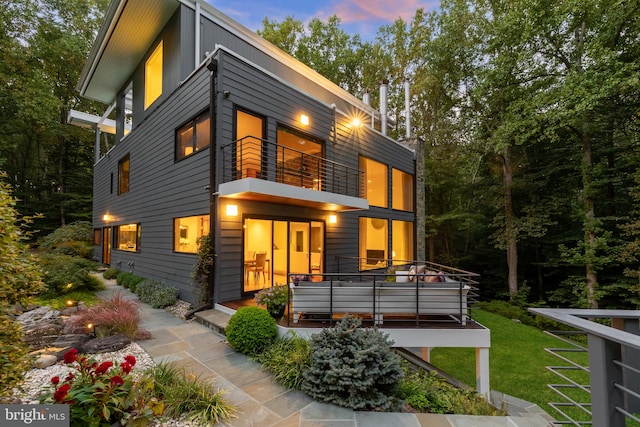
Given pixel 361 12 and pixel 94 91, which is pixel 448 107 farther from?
pixel 94 91

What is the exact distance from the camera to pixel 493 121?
14383 mm

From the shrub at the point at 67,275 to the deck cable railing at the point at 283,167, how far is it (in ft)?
16.8

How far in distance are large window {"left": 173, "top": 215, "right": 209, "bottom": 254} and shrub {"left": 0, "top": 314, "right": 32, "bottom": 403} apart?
4.59 meters

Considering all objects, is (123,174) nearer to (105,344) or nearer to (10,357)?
(105,344)

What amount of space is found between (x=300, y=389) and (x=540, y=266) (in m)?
16.8

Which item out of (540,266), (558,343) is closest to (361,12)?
(558,343)

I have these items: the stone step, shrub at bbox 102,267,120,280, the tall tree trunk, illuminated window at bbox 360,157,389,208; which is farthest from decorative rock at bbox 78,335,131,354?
the tall tree trunk

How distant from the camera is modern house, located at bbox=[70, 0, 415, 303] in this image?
22.2ft

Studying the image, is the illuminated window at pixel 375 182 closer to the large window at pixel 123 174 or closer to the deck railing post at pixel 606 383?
the large window at pixel 123 174

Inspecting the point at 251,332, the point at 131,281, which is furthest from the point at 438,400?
the point at 131,281

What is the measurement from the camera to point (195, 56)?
320 inches

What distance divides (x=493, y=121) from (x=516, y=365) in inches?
467

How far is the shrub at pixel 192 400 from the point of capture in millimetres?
2965

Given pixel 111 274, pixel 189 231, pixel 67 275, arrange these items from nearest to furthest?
pixel 67 275 → pixel 189 231 → pixel 111 274
